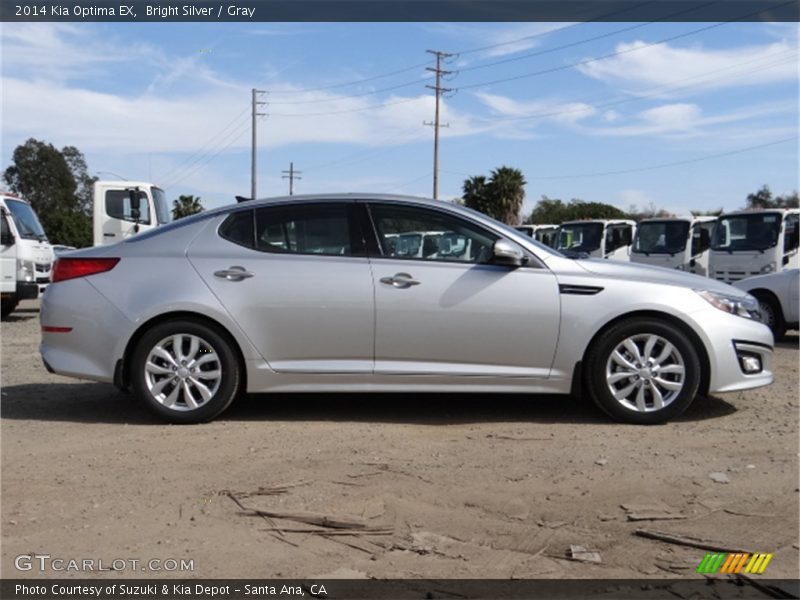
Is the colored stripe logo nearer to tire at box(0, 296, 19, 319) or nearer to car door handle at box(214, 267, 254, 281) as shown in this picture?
car door handle at box(214, 267, 254, 281)

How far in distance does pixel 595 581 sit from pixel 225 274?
3.51 meters

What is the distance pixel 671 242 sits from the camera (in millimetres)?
21984

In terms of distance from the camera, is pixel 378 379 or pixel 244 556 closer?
pixel 244 556

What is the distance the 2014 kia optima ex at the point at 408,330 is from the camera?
595 cm

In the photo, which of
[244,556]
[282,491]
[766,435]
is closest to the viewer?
[244,556]

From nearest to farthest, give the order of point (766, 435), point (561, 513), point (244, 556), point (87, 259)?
point (244, 556)
point (561, 513)
point (766, 435)
point (87, 259)

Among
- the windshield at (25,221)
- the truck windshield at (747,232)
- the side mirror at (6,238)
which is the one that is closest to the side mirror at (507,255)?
the side mirror at (6,238)

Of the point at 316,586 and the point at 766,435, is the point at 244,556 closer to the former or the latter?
the point at 316,586

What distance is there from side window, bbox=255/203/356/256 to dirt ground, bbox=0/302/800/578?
47.6 inches

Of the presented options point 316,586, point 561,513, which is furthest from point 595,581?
point 316,586

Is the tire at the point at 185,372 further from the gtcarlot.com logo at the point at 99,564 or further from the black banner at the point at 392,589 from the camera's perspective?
the black banner at the point at 392,589

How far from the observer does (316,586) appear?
343cm

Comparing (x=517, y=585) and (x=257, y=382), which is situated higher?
(x=257, y=382)

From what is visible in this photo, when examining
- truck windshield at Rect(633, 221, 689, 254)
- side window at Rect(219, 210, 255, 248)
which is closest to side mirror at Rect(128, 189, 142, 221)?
truck windshield at Rect(633, 221, 689, 254)
